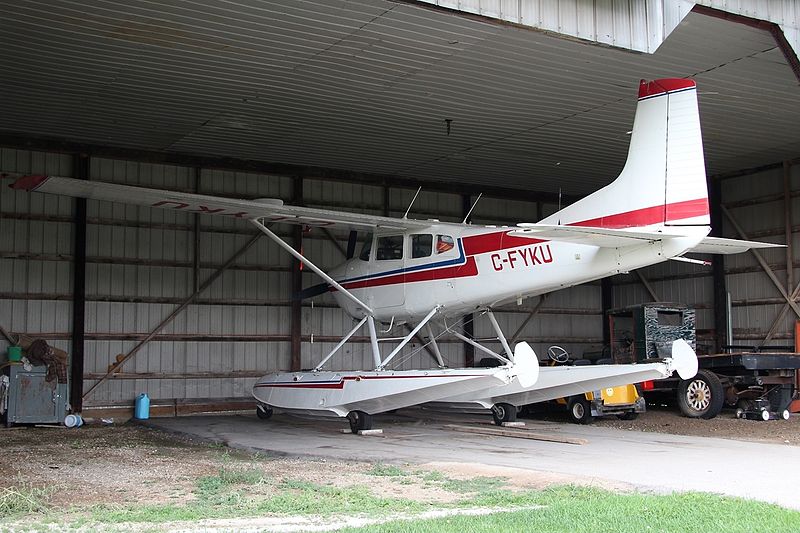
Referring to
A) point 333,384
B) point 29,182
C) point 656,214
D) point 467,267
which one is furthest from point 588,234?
point 29,182

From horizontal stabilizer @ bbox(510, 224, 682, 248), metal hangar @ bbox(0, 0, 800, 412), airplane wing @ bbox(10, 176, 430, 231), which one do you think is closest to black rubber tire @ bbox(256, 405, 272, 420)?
metal hangar @ bbox(0, 0, 800, 412)

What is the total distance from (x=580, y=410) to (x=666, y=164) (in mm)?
5844

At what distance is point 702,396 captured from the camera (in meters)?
14.8

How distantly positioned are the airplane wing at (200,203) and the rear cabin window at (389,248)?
234 millimetres

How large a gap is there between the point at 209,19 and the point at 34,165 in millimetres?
6962

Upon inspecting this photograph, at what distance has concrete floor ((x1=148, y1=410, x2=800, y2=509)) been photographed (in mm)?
7895

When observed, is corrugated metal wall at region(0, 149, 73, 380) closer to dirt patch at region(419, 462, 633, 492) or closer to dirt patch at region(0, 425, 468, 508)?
dirt patch at region(0, 425, 468, 508)

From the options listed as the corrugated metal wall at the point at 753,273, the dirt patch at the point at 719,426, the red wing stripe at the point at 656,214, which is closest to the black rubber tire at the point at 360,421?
the dirt patch at the point at 719,426

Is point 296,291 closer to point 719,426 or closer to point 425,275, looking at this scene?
point 425,275

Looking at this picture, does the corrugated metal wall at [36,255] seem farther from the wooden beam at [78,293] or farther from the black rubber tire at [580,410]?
the black rubber tire at [580,410]

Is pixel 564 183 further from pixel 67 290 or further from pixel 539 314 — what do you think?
pixel 67 290

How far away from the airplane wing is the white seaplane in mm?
19

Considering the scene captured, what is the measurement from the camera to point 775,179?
18641mm

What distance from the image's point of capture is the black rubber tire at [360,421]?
12641 mm
